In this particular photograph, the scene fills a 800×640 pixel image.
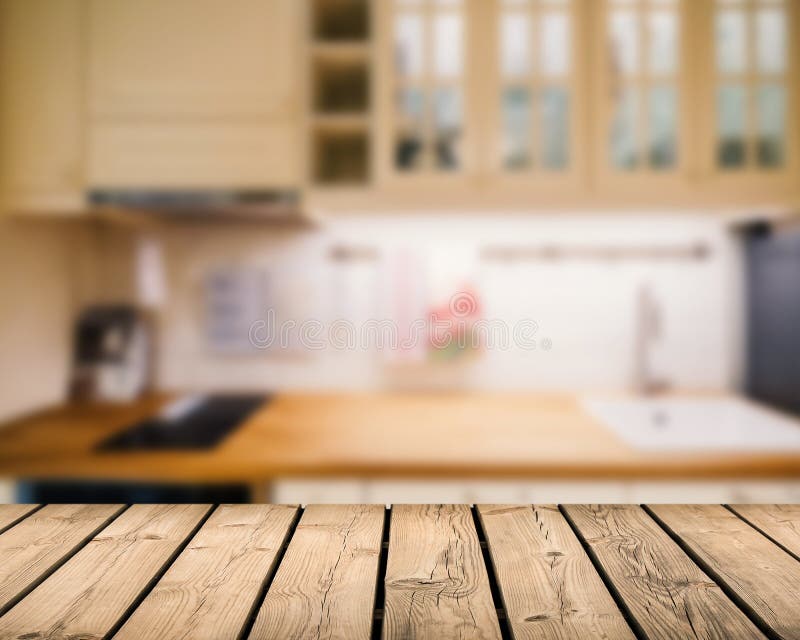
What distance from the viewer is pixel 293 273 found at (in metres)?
2.08

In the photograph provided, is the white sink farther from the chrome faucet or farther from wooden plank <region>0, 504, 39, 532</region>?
wooden plank <region>0, 504, 39, 532</region>

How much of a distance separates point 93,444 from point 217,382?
613 millimetres

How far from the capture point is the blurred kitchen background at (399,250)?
1.47 meters

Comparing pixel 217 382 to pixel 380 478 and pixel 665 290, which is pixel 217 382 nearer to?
pixel 380 478

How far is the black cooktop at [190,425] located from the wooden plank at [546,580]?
0.88 metres

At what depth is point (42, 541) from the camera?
88cm

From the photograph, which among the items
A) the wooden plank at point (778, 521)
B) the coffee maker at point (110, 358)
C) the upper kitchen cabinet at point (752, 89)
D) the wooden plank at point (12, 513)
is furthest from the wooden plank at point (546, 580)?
the coffee maker at point (110, 358)

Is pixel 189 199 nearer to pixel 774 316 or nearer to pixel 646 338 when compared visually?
pixel 646 338

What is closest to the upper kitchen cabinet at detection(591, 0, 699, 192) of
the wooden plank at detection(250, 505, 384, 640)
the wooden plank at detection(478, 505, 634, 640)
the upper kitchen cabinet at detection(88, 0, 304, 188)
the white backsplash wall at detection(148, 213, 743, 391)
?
the white backsplash wall at detection(148, 213, 743, 391)

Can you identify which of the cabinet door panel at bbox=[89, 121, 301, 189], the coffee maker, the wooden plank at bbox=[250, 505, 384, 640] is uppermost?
the cabinet door panel at bbox=[89, 121, 301, 189]

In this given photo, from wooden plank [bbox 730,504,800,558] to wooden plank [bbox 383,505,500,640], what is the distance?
465 millimetres

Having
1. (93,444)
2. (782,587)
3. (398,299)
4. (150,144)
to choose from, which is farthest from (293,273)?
(782,587)

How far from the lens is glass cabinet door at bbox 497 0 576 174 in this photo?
1707 mm

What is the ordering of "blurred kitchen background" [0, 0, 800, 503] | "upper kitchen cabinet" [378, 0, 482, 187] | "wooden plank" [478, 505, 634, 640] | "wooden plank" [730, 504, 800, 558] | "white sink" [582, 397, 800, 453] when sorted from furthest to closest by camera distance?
"upper kitchen cabinet" [378, 0, 482, 187], "white sink" [582, 397, 800, 453], "blurred kitchen background" [0, 0, 800, 503], "wooden plank" [730, 504, 800, 558], "wooden plank" [478, 505, 634, 640]
